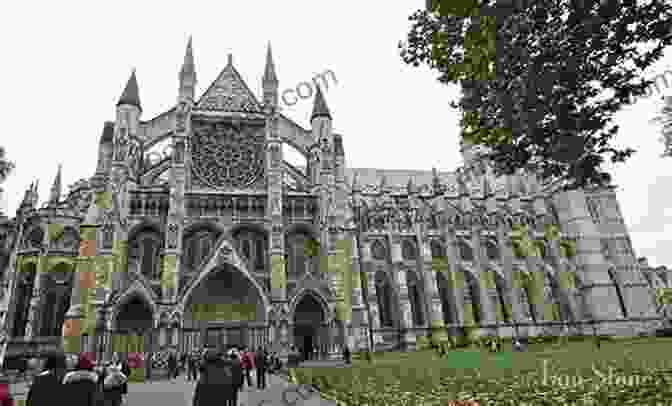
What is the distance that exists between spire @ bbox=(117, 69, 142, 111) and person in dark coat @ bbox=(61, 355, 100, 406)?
2974 centimetres

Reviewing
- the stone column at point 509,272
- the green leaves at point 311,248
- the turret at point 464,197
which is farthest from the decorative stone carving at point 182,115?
the stone column at point 509,272

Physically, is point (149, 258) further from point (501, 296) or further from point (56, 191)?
point (501, 296)

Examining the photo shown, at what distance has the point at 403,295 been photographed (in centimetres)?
3409

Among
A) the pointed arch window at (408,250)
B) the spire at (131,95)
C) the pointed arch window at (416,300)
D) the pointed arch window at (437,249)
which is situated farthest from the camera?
the pointed arch window at (437,249)

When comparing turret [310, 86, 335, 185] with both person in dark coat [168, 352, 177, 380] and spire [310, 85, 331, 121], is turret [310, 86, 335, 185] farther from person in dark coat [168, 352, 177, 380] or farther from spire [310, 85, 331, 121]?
person in dark coat [168, 352, 177, 380]

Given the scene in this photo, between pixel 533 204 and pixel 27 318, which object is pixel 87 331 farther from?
pixel 533 204

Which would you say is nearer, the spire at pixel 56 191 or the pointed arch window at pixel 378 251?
the spire at pixel 56 191

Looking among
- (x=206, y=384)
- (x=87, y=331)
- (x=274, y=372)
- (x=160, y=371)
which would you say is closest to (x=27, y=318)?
(x=87, y=331)

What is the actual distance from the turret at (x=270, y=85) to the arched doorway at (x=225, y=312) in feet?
43.5

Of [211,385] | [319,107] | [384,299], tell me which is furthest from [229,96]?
[211,385]

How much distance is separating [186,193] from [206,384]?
23.9 meters

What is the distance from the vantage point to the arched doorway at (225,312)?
25.8 m

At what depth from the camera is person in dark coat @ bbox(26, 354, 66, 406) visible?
14.6 ft

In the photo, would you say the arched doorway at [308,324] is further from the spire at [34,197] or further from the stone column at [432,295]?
the spire at [34,197]
